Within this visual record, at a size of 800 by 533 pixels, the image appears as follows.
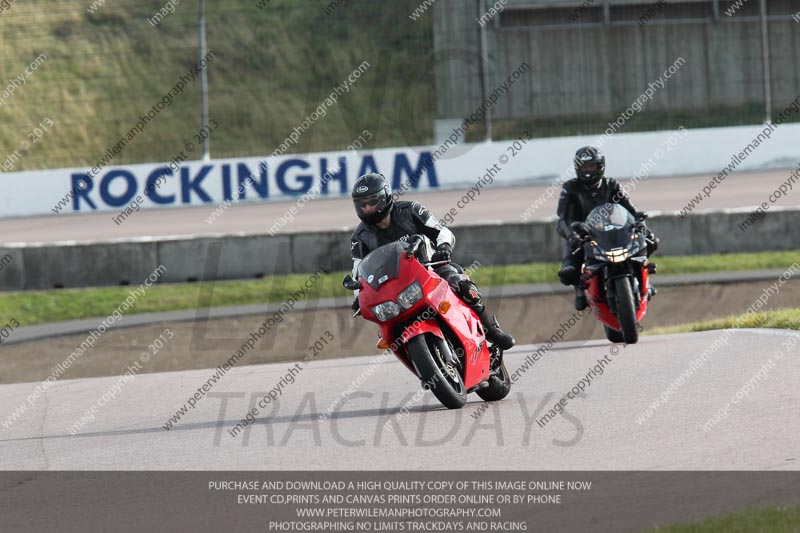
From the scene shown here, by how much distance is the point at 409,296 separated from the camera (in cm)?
801

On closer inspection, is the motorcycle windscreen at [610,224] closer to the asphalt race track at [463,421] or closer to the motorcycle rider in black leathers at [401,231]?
the asphalt race track at [463,421]

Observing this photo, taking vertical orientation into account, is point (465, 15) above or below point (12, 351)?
above

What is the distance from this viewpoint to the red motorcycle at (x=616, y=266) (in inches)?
454

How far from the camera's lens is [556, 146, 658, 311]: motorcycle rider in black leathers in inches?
476

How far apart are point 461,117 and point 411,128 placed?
1634mm

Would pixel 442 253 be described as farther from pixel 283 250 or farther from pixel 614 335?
pixel 283 250

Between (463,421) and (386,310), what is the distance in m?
0.90

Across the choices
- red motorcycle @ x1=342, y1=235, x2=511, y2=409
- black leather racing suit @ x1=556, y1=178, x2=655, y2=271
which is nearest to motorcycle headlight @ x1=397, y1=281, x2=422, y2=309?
red motorcycle @ x1=342, y1=235, x2=511, y2=409

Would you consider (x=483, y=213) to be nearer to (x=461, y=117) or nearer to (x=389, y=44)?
(x=461, y=117)

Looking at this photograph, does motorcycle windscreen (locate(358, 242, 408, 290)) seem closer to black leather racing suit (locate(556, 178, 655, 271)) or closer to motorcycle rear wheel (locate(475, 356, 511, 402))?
motorcycle rear wheel (locate(475, 356, 511, 402))

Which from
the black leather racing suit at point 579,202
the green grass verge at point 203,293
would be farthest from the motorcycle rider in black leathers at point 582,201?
the green grass verge at point 203,293

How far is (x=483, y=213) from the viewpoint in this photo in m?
26.6

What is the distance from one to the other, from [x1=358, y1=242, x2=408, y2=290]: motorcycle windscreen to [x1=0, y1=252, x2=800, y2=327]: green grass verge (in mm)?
11662
